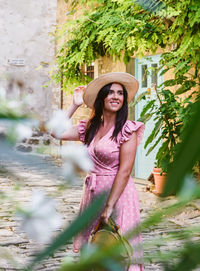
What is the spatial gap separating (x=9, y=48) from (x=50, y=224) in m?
12.5

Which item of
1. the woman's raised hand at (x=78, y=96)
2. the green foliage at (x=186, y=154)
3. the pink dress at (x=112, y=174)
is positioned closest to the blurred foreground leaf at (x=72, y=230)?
the green foliage at (x=186, y=154)

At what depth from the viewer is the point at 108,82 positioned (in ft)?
9.27

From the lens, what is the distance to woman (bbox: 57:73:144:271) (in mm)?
2561

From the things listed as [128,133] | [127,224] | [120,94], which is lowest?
[127,224]

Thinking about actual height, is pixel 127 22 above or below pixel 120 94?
above

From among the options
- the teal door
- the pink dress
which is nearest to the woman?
the pink dress

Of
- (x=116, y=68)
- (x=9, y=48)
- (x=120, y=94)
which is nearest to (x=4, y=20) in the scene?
(x=9, y=48)

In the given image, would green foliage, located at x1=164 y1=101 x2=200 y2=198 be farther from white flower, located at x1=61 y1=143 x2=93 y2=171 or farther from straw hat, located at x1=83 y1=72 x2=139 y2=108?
straw hat, located at x1=83 y1=72 x2=139 y2=108

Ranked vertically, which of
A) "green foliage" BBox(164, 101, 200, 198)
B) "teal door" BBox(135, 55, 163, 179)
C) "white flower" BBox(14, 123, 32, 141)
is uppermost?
"green foliage" BBox(164, 101, 200, 198)

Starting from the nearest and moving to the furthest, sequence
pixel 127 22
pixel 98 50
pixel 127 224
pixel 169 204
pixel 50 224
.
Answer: pixel 169 204, pixel 50 224, pixel 127 224, pixel 127 22, pixel 98 50

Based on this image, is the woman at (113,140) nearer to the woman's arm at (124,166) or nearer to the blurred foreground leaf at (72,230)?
the woman's arm at (124,166)

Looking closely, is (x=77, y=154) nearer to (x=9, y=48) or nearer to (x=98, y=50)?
(x=98, y=50)

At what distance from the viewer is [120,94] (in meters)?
2.79

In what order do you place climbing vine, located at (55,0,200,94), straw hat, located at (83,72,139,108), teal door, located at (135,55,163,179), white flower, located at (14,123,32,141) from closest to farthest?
white flower, located at (14,123,32,141), straw hat, located at (83,72,139,108), climbing vine, located at (55,0,200,94), teal door, located at (135,55,163,179)
